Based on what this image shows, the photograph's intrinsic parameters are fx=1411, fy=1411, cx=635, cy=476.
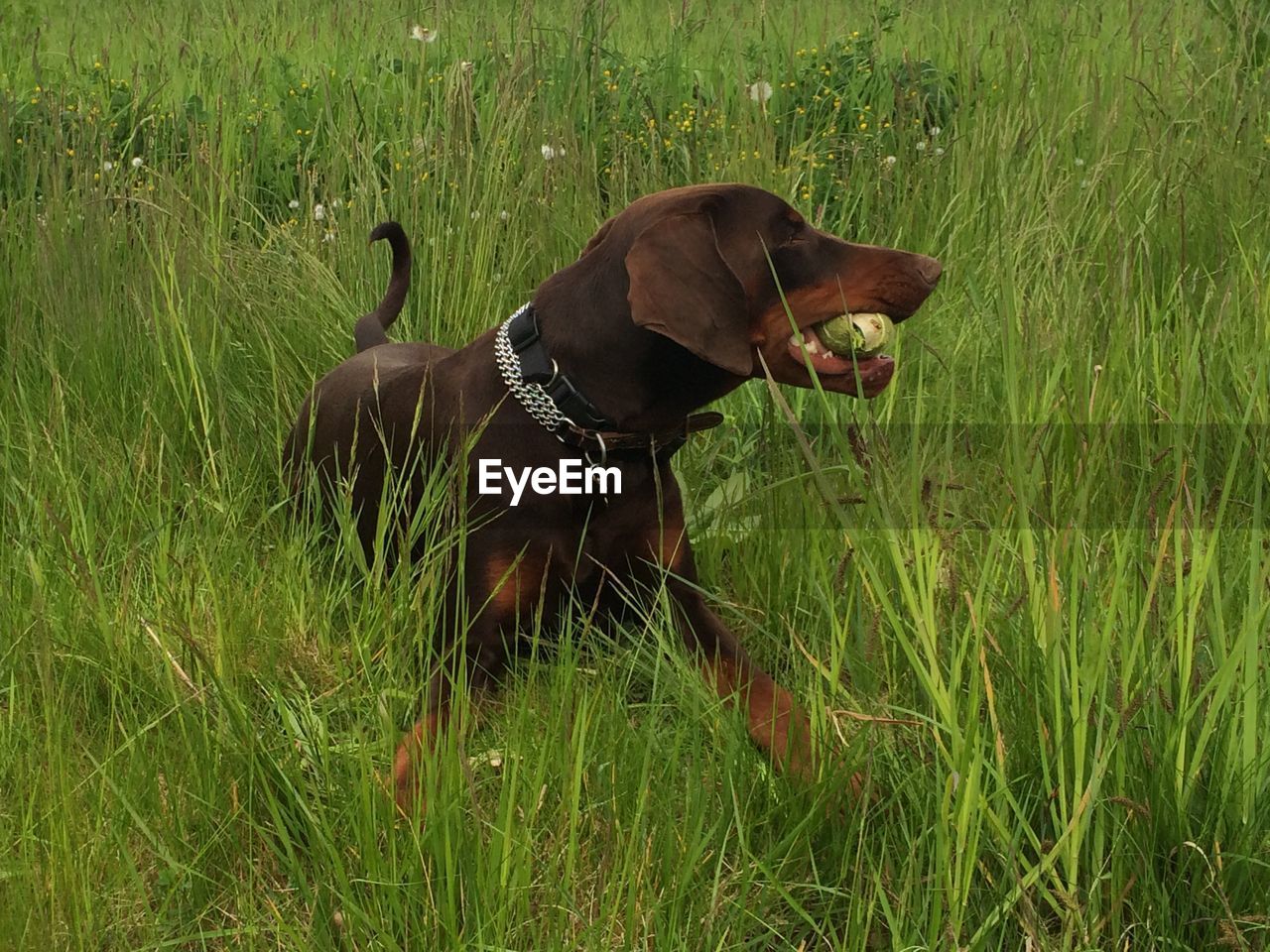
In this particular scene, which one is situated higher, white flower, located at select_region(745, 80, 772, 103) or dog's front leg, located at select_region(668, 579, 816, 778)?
white flower, located at select_region(745, 80, 772, 103)

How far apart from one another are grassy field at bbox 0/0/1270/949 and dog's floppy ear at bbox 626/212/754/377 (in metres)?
0.27

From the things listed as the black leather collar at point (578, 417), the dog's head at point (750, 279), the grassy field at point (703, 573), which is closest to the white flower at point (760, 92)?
the grassy field at point (703, 573)

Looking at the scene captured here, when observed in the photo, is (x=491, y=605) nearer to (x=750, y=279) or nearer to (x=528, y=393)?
(x=528, y=393)

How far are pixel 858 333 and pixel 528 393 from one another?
62 cm

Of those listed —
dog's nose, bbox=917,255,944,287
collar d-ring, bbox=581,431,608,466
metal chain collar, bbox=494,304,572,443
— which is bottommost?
collar d-ring, bbox=581,431,608,466

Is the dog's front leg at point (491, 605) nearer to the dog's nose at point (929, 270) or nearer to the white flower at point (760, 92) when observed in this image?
the dog's nose at point (929, 270)

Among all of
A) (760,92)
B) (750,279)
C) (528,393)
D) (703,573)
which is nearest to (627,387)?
(528,393)

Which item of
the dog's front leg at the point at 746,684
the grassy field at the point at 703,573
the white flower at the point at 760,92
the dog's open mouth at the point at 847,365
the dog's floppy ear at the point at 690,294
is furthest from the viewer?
the white flower at the point at 760,92

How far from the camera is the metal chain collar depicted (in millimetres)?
2570

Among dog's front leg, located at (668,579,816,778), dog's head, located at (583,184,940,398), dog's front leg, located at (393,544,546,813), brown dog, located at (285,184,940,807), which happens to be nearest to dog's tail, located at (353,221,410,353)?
brown dog, located at (285,184,940,807)

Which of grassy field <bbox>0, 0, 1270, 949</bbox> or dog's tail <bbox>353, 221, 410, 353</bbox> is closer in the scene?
grassy field <bbox>0, 0, 1270, 949</bbox>

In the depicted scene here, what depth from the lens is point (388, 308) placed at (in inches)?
141

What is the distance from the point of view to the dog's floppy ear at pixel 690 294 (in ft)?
7.63

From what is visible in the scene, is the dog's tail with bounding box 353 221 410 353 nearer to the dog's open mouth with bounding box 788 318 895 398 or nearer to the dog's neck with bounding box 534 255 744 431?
the dog's neck with bounding box 534 255 744 431
